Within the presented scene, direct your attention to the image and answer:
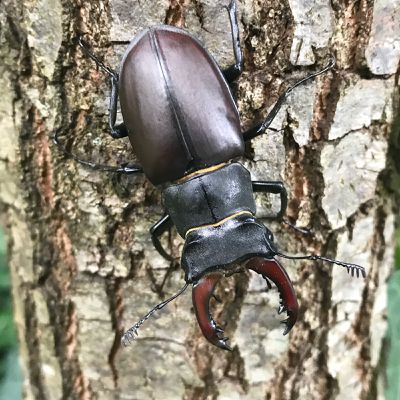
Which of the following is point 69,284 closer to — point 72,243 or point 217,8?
point 72,243

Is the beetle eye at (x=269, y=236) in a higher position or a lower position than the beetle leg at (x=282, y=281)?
higher

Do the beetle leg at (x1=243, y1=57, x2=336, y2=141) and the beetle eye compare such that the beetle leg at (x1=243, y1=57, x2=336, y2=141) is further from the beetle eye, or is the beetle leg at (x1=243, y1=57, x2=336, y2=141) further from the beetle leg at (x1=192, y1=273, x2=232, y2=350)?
the beetle leg at (x1=192, y1=273, x2=232, y2=350)

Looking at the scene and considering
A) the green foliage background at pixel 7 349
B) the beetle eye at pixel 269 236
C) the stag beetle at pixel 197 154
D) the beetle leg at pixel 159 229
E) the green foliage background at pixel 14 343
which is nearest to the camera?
the stag beetle at pixel 197 154

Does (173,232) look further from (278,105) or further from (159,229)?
(278,105)

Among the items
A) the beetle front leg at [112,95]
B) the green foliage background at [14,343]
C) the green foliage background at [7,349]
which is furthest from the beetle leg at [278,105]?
the green foliage background at [7,349]

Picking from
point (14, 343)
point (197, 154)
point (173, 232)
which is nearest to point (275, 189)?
point (197, 154)

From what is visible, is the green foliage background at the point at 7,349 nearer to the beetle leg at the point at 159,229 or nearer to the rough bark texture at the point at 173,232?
the rough bark texture at the point at 173,232

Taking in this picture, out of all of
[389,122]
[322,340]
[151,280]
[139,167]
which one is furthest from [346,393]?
[139,167]
